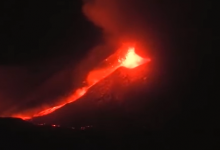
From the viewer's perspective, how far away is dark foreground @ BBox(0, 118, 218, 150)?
6348 millimetres

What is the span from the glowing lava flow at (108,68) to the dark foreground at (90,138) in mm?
1604

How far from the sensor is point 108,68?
869 centimetres

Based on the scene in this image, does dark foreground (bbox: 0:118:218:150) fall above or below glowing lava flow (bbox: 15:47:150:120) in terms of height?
below

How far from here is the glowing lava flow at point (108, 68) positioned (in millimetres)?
8461

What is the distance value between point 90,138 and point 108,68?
236cm

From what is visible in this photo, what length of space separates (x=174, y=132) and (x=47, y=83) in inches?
136

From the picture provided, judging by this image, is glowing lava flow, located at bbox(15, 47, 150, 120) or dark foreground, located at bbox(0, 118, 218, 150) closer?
dark foreground, located at bbox(0, 118, 218, 150)

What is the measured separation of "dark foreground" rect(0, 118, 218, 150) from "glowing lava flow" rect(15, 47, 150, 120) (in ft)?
5.26

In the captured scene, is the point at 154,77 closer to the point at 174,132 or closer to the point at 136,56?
the point at 136,56

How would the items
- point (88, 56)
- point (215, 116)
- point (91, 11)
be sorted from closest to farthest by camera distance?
1. point (215, 116)
2. point (88, 56)
3. point (91, 11)

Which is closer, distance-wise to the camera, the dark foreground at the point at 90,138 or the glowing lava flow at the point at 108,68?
the dark foreground at the point at 90,138

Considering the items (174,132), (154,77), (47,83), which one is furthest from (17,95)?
(174,132)

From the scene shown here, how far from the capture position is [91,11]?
1019 cm

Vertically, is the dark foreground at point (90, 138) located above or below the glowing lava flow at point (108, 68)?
below
